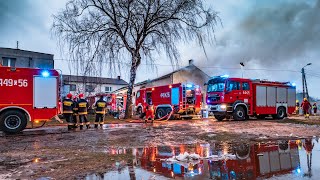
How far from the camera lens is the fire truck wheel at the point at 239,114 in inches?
788

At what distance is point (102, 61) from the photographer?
19641 millimetres

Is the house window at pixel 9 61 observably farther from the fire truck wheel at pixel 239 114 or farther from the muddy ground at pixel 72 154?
the muddy ground at pixel 72 154

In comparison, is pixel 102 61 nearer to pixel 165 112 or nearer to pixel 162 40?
pixel 162 40

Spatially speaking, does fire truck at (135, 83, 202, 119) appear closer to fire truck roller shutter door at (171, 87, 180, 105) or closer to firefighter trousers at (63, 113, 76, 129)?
fire truck roller shutter door at (171, 87, 180, 105)

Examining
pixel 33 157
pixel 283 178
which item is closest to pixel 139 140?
pixel 33 157

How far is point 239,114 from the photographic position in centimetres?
2023

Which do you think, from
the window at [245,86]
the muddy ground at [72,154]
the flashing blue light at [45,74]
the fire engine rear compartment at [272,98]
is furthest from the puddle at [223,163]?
the fire engine rear compartment at [272,98]

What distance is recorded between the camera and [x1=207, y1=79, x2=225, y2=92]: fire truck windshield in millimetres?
20109

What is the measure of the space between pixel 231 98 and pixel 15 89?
13.2 metres

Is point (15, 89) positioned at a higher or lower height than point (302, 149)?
higher

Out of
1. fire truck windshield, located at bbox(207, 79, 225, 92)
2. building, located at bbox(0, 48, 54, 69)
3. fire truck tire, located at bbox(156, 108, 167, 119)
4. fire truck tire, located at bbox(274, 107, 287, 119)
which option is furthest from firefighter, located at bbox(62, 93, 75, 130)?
building, located at bbox(0, 48, 54, 69)

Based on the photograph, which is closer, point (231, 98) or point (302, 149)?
point (302, 149)

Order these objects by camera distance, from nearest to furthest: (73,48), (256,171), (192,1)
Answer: (256,171) → (73,48) → (192,1)

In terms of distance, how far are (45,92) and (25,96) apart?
2.72ft
